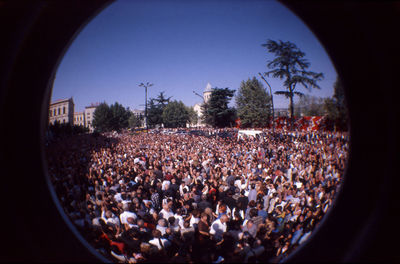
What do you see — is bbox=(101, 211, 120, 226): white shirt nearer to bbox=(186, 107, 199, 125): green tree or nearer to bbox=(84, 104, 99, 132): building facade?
bbox=(84, 104, 99, 132): building facade

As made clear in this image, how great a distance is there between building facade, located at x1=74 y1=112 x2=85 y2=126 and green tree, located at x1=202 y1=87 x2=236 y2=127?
9.11 ft

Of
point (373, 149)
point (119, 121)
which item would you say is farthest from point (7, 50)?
point (373, 149)

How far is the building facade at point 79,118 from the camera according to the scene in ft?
7.94

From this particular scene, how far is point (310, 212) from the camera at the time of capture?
150 inches

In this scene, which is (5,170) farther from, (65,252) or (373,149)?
(373,149)

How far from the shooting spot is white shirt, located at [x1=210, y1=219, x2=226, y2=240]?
3477mm

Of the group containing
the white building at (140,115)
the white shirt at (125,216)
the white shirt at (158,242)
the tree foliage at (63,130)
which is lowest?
the white shirt at (158,242)

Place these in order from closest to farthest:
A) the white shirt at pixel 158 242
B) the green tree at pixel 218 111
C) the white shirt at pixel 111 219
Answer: the white shirt at pixel 158 242, the white shirt at pixel 111 219, the green tree at pixel 218 111

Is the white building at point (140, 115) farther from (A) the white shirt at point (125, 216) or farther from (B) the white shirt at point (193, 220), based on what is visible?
(B) the white shirt at point (193, 220)

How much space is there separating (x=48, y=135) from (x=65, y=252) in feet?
5.21

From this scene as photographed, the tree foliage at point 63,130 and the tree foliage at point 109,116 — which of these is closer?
the tree foliage at point 63,130

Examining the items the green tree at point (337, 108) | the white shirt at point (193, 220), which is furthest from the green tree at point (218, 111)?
the white shirt at point (193, 220)

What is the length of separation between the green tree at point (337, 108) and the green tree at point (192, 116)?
346 centimetres

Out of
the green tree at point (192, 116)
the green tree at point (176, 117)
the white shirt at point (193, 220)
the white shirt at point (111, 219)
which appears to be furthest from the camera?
the green tree at point (192, 116)
